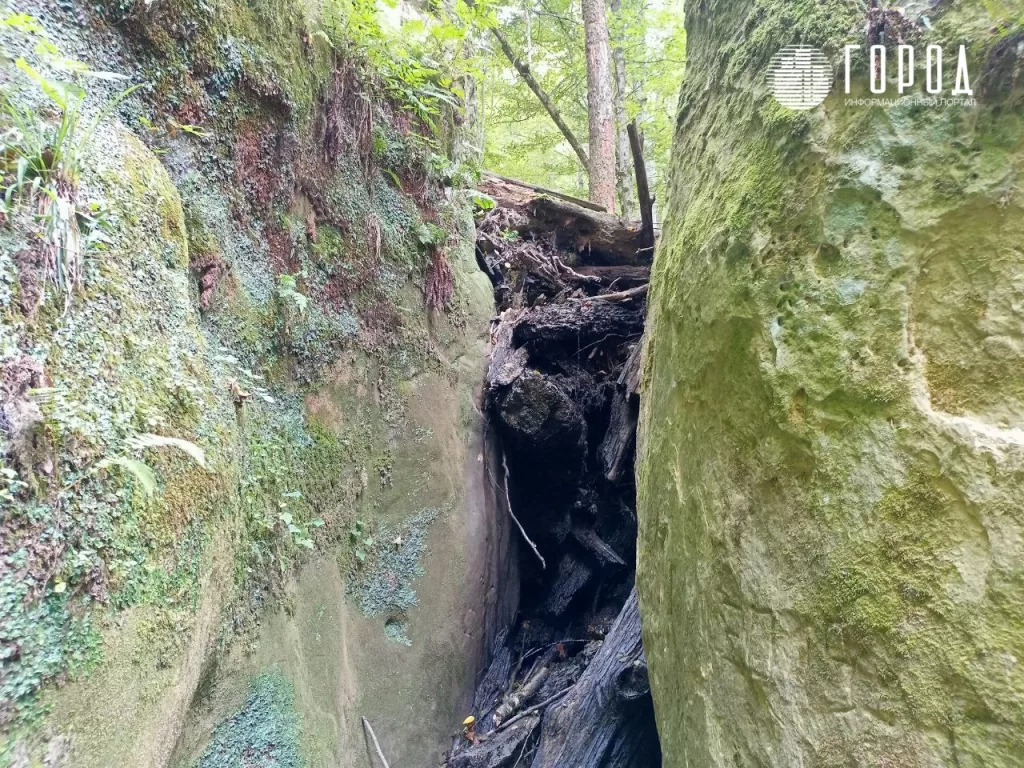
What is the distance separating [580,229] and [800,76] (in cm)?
429

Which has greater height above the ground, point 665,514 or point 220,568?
point 665,514

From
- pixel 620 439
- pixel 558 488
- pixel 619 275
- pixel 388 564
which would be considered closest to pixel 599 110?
pixel 619 275

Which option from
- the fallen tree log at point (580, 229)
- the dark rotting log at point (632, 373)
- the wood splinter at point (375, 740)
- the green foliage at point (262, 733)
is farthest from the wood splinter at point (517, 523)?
the fallen tree log at point (580, 229)

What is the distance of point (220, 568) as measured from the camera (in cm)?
264

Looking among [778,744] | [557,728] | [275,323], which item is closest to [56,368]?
[275,323]

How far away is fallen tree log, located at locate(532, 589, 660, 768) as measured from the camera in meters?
3.29

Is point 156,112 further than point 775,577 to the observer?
Yes

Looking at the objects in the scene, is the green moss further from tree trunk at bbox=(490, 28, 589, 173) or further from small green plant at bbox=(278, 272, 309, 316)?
tree trunk at bbox=(490, 28, 589, 173)

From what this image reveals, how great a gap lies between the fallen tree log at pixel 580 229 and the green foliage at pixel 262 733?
4.94 metres

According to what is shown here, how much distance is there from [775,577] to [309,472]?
281 centimetres

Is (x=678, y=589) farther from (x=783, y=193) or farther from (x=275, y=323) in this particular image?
(x=275, y=323)

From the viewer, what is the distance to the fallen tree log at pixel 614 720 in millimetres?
3293

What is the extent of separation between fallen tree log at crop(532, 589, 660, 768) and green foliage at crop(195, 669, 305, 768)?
1.55 metres

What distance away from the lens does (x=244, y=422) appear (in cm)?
312
